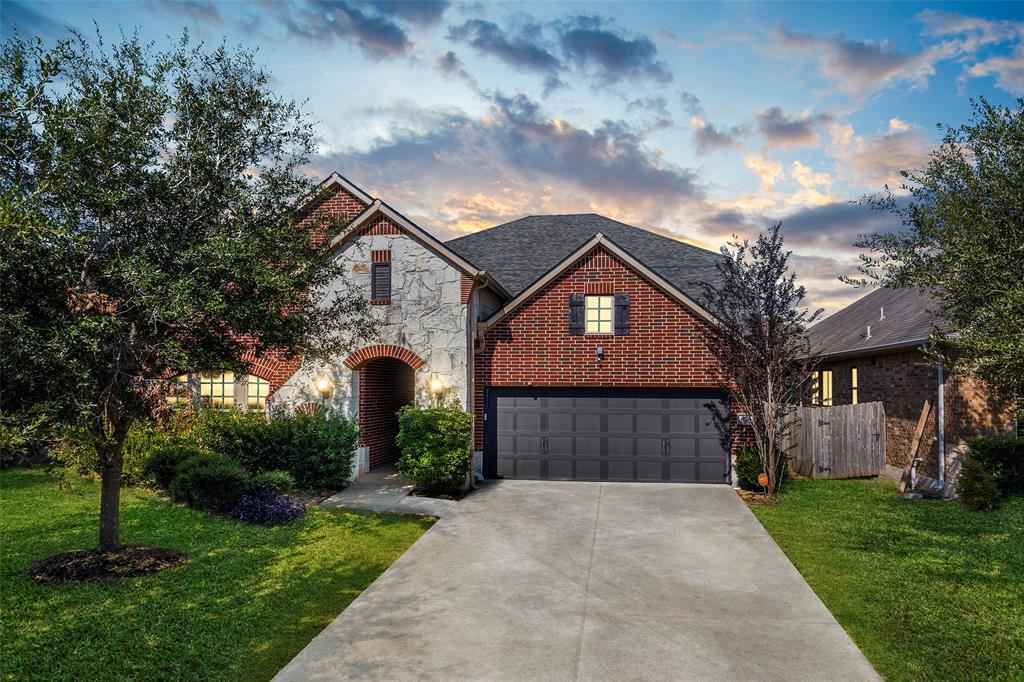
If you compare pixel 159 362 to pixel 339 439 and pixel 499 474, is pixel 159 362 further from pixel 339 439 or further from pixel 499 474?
pixel 499 474

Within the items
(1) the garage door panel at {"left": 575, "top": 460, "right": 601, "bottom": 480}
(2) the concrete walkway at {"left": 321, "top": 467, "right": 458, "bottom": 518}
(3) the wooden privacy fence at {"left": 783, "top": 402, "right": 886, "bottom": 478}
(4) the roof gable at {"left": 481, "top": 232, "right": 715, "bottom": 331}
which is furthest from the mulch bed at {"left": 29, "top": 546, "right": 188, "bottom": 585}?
(3) the wooden privacy fence at {"left": 783, "top": 402, "right": 886, "bottom": 478}

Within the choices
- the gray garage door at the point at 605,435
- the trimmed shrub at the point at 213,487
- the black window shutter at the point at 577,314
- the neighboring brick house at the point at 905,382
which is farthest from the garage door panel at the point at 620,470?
the trimmed shrub at the point at 213,487

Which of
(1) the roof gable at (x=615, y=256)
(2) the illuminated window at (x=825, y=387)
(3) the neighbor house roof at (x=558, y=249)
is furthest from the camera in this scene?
(2) the illuminated window at (x=825, y=387)

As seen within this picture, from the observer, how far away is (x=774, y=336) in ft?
45.7

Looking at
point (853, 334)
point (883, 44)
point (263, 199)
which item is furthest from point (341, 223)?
point (853, 334)

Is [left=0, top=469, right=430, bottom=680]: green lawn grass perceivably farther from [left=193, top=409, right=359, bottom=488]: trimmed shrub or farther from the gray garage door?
the gray garage door

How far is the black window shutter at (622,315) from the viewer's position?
15.6m

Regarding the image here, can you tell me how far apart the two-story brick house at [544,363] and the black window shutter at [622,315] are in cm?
3

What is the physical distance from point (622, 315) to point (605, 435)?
10.2 feet

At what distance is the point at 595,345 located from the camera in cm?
1572

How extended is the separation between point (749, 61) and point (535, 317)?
24.3 ft

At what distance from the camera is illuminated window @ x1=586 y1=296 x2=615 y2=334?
15.8 metres

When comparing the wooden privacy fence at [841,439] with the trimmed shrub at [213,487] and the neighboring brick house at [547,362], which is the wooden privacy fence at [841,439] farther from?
the trimmed shrub at [213,487]

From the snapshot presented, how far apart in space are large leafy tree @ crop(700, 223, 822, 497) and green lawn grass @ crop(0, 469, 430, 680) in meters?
8.18
